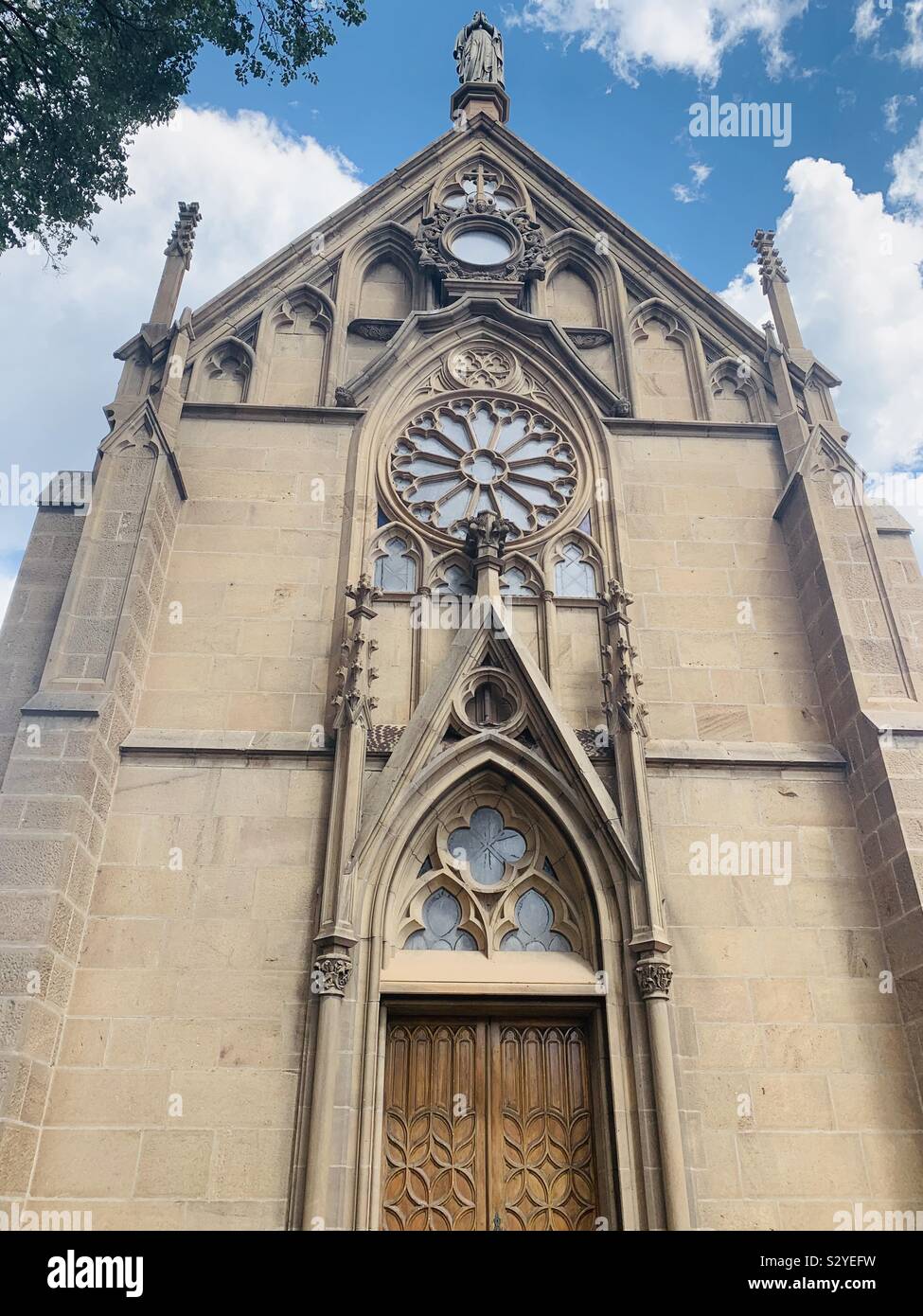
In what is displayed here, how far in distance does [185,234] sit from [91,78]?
2330mm

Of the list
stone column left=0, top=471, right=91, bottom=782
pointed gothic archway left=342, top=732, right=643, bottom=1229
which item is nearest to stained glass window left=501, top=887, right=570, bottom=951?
pointed gothic archway left=342, top=732, right=643, bottom=1229

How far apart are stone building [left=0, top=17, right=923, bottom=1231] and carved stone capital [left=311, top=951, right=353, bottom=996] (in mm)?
44

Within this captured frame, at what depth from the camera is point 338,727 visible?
27.6 ft

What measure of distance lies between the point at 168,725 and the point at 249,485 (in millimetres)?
3090

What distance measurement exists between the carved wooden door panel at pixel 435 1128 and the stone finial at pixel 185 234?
386 inches

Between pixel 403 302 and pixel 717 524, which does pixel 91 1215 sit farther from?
pixel 403 302

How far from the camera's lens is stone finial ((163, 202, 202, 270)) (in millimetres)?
11766

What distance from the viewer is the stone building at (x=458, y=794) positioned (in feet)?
22.8

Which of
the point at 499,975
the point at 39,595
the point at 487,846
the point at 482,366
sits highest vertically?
the point at 482,366

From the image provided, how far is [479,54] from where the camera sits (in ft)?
54.5

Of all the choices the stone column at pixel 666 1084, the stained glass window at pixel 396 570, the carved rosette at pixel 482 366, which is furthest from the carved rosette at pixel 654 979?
the carved rosette at pixel 482 366

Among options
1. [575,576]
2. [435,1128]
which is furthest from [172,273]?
[435,1128]

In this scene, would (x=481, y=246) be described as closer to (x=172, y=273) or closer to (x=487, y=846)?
(x=172, y=273)

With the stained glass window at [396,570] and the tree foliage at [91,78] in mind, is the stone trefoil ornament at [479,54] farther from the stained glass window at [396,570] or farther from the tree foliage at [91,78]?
the stained glass window at [396,570]
